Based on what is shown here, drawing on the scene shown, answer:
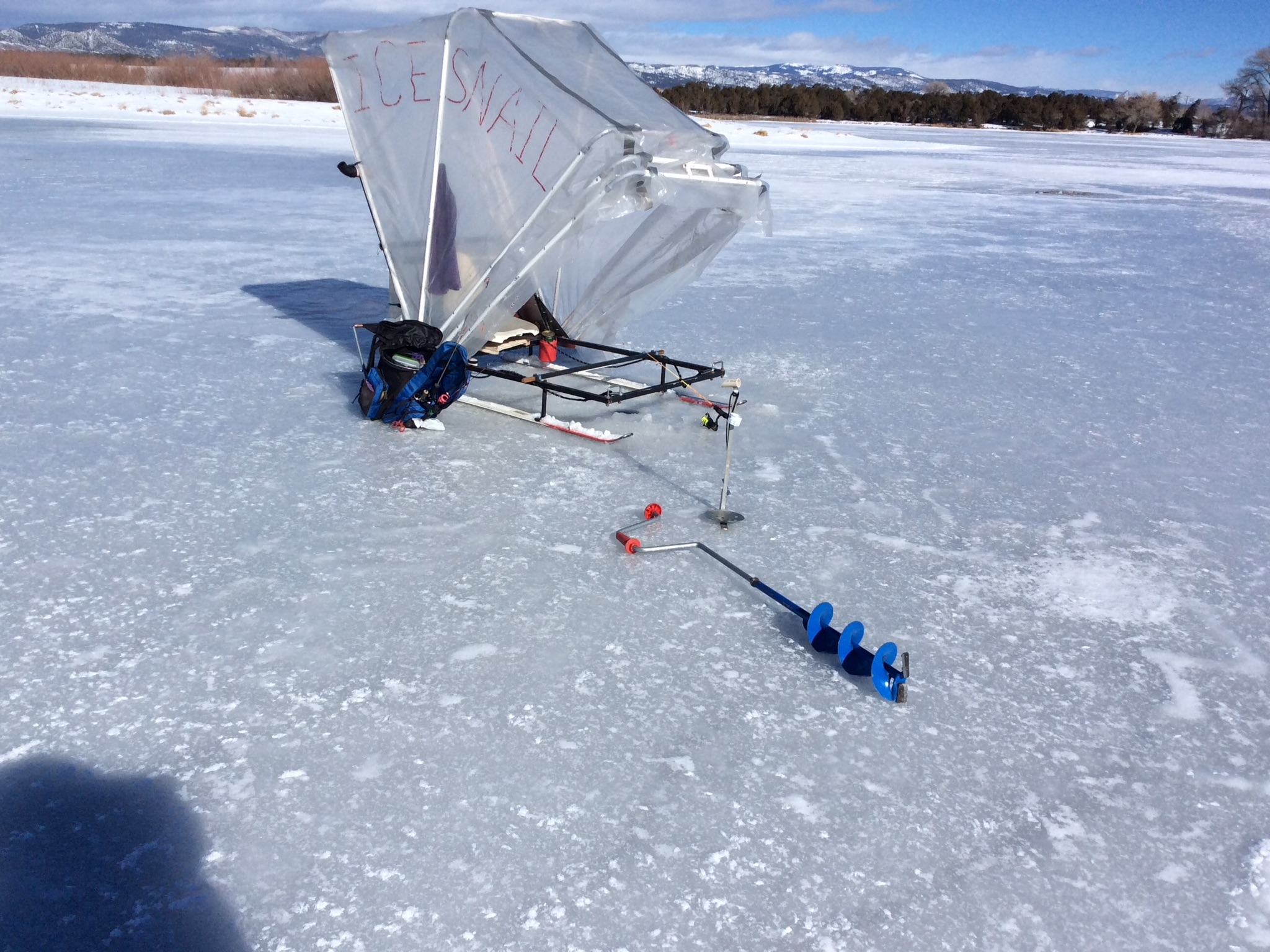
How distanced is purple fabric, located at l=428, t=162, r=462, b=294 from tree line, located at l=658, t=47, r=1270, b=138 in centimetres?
4691

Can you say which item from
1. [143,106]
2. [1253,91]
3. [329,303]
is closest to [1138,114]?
[1253,91]

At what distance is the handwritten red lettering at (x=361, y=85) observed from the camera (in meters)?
5.02

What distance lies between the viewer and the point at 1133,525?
3.86m

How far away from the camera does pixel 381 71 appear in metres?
4.93

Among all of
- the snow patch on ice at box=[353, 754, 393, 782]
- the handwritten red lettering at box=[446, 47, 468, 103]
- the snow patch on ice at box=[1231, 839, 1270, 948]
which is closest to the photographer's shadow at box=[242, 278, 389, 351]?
the handwritten red lettering at box=[446, 47, 468, 103]

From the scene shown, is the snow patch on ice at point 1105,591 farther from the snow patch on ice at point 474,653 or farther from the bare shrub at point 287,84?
the bare shrub at point 287,84

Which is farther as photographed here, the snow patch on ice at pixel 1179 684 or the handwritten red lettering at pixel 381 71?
the handwritten red lettering at pixel 381 71

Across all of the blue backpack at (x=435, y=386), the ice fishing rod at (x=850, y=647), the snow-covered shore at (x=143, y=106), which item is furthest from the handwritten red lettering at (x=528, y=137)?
the snow-covered shore at (x=143, y=106)

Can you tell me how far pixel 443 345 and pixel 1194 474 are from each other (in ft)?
11.1

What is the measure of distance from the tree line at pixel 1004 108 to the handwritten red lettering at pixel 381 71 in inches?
1831

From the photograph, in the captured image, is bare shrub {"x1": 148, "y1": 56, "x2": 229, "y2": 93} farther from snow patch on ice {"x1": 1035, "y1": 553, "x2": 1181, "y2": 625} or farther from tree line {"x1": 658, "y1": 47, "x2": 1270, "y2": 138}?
snow patch on ice {"x1": 1035, "y1": 553, "x2": 1181, "y2": 625}

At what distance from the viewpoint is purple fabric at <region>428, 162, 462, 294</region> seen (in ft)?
15.4

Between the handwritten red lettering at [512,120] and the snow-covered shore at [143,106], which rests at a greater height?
→ the handwritten red lettering at [512,120]

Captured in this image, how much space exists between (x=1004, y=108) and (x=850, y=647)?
59.5 meters
